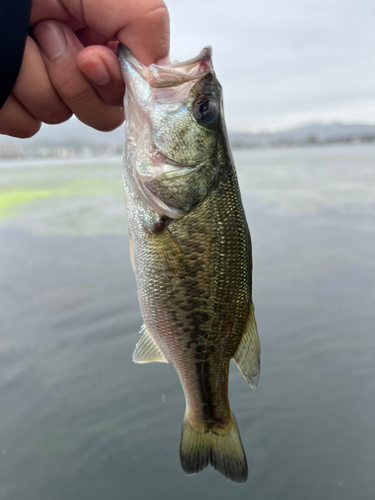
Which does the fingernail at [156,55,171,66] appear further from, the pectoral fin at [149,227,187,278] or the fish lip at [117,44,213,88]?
the pectoral fin at [149,227,187,278]

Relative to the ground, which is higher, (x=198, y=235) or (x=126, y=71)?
(x=126, y=71)

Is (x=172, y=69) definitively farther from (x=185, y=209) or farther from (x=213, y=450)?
(x=213, y=450)

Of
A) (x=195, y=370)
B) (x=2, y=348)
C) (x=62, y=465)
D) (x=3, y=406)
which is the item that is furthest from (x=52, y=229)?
(x=195, y=370)

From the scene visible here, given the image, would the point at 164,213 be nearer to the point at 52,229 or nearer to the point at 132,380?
the point at 132,380

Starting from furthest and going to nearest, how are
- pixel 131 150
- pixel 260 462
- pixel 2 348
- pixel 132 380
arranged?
pixel 2 348 < pixel 132 380 < pixel 260 462 < pixel 131 150

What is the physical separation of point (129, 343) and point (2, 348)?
162 cm

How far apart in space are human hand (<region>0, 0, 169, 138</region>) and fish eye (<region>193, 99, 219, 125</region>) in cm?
23

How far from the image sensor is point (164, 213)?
1.48 m

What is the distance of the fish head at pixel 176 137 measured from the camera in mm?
1431

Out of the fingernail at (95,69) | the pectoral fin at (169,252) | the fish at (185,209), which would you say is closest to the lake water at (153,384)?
the fish at (185,209)

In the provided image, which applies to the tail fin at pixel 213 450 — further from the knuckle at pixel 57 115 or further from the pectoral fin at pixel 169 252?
the knuckle at pixel 57 115

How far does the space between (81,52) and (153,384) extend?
3.60 metres

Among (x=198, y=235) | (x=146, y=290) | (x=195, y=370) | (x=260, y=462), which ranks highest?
(x=198, y=235)

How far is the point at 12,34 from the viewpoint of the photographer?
4.04 ft
